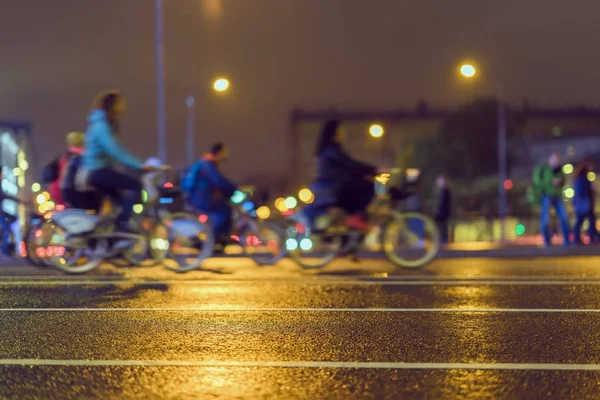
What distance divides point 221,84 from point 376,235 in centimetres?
1838

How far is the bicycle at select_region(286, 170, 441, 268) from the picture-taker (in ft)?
34.9

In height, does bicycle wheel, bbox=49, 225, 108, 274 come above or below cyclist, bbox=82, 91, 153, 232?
below

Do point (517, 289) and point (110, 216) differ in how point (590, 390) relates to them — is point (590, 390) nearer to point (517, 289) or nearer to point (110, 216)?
point (517, 289)

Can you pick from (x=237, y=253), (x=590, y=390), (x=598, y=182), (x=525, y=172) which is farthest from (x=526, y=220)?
(x=525, y=172)

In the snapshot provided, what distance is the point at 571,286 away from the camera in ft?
26.2

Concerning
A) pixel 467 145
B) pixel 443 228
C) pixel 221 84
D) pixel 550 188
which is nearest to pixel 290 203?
pixel 550 188

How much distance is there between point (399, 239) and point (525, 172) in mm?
74226

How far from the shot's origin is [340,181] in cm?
1073

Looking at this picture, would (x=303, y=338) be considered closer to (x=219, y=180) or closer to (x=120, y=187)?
(x=120, y=187)

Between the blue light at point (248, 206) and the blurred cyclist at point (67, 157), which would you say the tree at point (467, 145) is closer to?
the blue light at point (248, 206)

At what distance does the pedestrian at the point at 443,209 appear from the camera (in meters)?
19.9

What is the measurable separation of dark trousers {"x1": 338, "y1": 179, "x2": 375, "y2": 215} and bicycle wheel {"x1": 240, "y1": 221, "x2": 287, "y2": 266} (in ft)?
3.53

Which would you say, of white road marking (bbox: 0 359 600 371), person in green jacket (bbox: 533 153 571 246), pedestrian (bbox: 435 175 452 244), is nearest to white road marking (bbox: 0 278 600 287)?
white road marking (bbox: 0 359 600 371)

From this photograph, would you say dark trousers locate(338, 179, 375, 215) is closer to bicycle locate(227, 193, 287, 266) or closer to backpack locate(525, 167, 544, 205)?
bicycle locate(227, 193, 287, 266)
